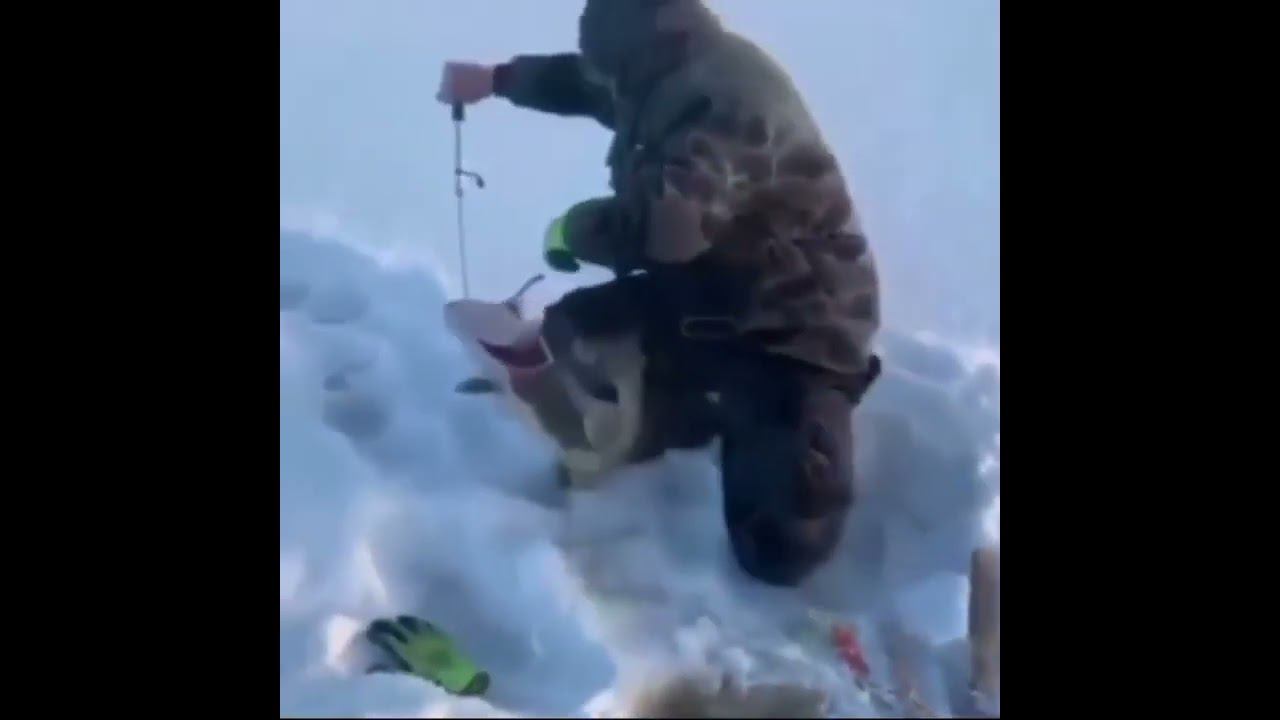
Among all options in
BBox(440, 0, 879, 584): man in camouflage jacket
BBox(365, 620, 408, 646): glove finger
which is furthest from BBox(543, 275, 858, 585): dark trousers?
BBox(365, 620, 408, 646): glove finger

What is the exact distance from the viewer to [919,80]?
3.58 feet

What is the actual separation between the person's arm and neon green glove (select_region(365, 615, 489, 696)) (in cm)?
47

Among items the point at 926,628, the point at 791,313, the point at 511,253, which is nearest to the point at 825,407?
the point at 791,313

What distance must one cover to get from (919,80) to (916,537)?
424mm

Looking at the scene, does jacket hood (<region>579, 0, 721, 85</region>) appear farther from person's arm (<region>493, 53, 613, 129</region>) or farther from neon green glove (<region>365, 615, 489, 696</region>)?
neon green glove (<region>365, 615, 489, 696</region>)

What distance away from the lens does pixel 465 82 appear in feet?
3.52

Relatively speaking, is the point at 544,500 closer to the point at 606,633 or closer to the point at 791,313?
the point at 606,633

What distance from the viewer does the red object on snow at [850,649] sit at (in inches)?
38.9

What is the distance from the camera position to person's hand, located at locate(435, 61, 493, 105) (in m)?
1.07

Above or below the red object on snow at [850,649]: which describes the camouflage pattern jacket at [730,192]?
above

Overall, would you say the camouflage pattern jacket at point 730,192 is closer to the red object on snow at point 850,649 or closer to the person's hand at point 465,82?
the person's hand at point 465,82

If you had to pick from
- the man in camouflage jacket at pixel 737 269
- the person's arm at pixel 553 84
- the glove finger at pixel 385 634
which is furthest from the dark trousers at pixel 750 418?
the glove finger at pixel 385 634

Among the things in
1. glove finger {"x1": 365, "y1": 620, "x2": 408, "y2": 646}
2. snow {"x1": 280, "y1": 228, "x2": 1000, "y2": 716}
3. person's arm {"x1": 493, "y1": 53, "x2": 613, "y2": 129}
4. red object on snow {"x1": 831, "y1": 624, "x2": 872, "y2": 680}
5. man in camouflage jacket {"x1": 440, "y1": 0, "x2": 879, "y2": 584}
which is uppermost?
person's arm {"x1": 493, "y1": 53, "x2": 613, "y2": 129}

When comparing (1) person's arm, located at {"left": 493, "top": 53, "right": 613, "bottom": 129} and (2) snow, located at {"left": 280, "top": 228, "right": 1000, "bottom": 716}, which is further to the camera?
(1) person's arm, located at {"left": 493, "top": 53, "right": 613, "bottom": 129}
